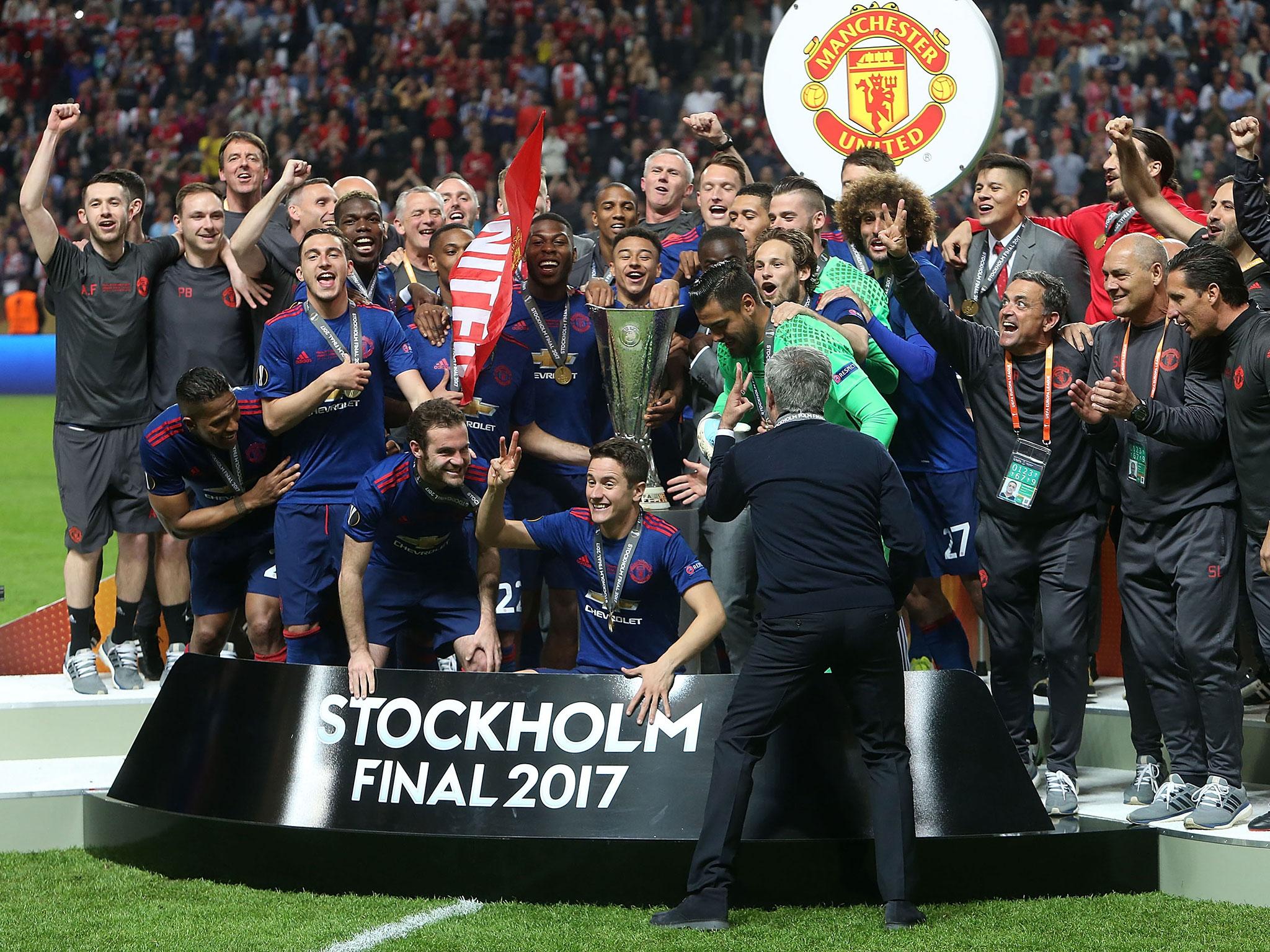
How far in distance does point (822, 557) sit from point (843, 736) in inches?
29.6

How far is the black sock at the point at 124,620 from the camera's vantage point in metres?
7.05

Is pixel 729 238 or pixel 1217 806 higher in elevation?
pixel 729 238

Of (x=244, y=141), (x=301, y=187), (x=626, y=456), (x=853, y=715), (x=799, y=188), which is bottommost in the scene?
(x=853, y=715)

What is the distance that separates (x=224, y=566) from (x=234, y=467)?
473 millimetres

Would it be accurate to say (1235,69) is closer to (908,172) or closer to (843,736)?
(908,172)

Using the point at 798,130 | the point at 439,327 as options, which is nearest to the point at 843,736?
the point at 439,327

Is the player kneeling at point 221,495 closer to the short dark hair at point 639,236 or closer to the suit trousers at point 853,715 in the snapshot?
the short dark hair at point 639,236

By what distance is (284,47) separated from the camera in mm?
22500

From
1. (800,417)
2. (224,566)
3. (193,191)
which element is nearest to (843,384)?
(800,417)

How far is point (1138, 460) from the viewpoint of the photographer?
5.11 metres

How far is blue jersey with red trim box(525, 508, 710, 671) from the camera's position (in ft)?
16.8

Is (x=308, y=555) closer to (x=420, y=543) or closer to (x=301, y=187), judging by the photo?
(x=420, y=543)

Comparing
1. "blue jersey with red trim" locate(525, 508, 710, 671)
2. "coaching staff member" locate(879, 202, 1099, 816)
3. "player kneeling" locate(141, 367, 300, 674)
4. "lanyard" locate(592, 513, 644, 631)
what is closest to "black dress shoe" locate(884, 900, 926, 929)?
"coaching staff member" locate(879, 202, 1099, 816)

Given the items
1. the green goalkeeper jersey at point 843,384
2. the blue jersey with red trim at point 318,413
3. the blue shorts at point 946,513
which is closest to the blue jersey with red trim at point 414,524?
the blue jersey with red trim at point 318,413
